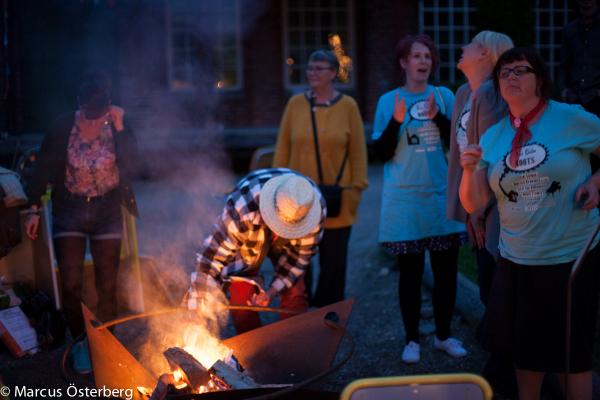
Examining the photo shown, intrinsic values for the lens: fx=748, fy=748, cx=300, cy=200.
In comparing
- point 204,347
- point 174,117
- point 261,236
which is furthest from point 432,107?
point 174,117

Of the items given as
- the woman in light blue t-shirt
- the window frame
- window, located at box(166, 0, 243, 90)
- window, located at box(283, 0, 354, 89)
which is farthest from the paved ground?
window, located at box(283, 0, 354, 89)

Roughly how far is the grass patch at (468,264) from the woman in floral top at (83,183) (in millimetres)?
2621

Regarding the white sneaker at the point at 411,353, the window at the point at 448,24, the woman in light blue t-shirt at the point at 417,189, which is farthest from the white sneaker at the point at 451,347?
the window at the point at 448,24

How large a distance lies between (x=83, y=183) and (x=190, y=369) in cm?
184

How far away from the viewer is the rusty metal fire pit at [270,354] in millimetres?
3027

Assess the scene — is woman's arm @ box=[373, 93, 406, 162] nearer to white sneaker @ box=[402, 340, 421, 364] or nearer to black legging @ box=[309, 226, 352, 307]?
black legging @ box=[309, 226, 352, 307]

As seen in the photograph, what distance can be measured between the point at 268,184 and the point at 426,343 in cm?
169

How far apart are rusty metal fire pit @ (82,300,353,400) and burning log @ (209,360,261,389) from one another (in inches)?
6.5

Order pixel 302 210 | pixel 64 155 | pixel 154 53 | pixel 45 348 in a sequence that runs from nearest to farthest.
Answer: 1. pixel 302 210
2. pixel 64 155
3. pixel 45 348
4. pixel 154 53

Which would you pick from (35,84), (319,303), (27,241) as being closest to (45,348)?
(27,241)

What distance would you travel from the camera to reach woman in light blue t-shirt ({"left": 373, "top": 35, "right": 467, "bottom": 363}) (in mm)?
4281

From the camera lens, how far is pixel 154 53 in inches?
506

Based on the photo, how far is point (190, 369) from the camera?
9.93 feet

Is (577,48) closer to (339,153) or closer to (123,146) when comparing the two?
(339,153)
